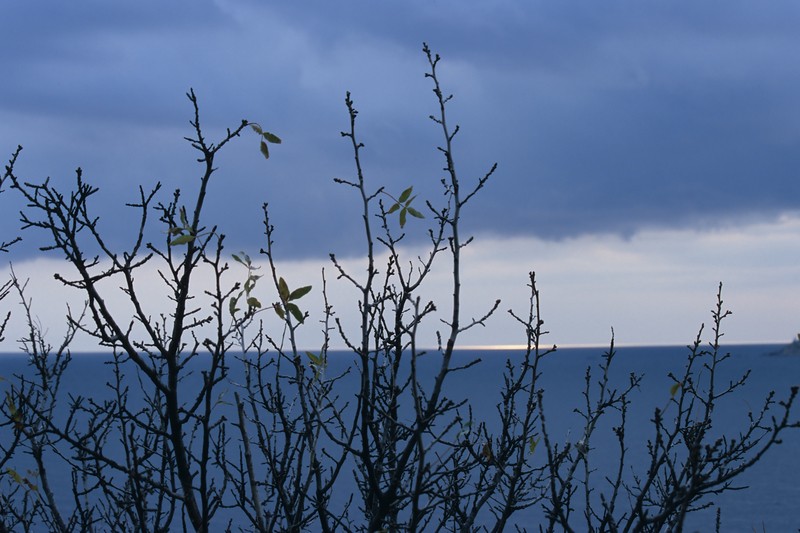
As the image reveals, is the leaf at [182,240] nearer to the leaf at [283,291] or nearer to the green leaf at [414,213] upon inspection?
the leaf at [283,291]

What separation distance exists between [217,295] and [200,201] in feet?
2.20

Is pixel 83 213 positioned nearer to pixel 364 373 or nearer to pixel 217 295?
pixel 217 295

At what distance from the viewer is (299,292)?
16.1 ft

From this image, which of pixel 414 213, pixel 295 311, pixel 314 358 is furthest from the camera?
pixel 314 358

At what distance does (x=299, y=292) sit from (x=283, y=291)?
0.32 ft

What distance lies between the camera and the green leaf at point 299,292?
488 centimetres

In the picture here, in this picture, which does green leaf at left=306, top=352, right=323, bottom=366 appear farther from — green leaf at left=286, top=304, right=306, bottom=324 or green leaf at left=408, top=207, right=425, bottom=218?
green leaf at left=408, top=207, right=425, bottom=218

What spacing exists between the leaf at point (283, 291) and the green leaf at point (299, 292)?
0.03 m

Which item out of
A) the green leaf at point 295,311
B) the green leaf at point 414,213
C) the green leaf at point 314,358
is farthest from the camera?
the green leaf at point 314,358

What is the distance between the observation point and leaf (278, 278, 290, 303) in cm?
491

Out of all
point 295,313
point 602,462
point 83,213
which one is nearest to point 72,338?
point 83,213

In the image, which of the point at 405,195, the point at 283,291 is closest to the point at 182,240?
the point at 283,291

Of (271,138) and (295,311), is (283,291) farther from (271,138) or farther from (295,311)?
(271,138)

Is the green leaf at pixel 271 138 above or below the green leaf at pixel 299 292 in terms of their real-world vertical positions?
above
